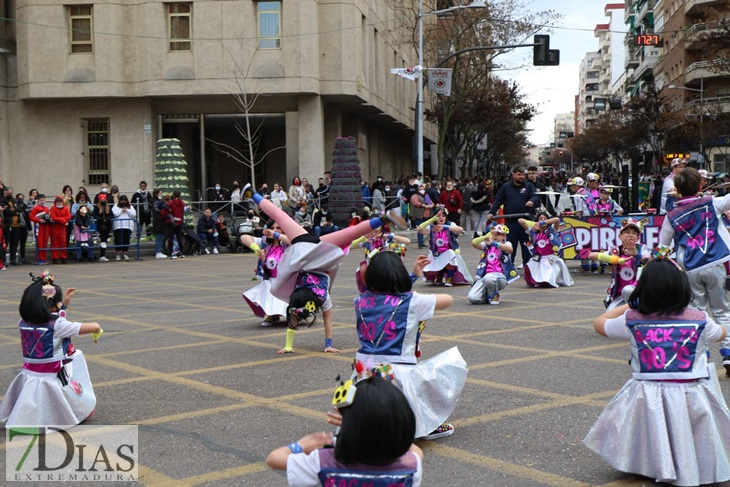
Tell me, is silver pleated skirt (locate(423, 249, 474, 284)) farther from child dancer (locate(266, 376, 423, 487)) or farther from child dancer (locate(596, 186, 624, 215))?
child dancer (locate(266, 376, 423, 487))

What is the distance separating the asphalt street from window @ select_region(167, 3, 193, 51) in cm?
2105

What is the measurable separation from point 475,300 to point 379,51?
99.4 feet

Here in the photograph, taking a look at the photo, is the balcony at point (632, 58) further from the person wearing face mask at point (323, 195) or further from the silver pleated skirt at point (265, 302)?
the silver pleated skirt at point (265, 302)

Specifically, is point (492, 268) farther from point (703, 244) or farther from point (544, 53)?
point (544, 53)

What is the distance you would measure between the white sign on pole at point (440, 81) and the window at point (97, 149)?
1221 cm

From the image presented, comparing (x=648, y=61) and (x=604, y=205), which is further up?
(x=648, y=61)

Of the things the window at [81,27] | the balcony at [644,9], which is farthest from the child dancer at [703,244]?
the balcony at [644,9]

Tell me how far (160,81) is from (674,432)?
3174 centimetres

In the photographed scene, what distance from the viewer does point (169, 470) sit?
5.88m

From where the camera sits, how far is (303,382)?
27.7 feet

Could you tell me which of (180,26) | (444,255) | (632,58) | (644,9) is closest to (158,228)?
(444,255)

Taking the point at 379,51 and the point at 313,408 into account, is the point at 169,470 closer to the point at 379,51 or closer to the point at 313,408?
the point at 313,408

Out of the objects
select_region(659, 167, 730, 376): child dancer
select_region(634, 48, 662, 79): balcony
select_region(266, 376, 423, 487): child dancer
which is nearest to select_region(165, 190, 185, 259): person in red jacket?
select_region(659, 167, 730, 376): child dancer

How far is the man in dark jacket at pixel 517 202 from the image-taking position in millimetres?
16359
